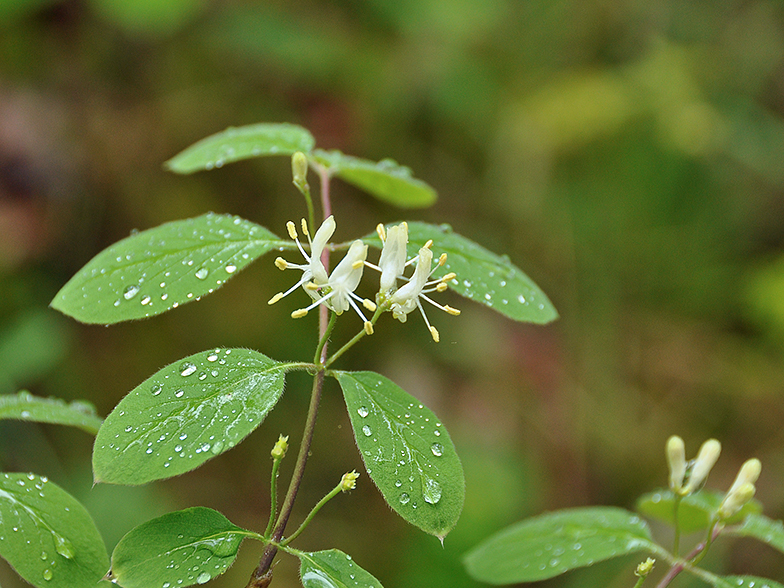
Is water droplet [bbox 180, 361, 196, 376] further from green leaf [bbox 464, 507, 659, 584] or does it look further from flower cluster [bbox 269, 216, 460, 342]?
green leaf [bbox 464, 507, 659, 584]

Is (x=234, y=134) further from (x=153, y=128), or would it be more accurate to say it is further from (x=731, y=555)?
(x=731, y=555)

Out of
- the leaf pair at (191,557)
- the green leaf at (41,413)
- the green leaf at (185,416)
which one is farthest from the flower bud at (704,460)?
the green leaf at (41,413)

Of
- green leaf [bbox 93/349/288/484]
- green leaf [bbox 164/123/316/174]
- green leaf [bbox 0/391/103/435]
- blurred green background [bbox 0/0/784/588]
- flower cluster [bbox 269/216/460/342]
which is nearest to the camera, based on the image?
green leaf [bbox 93/349/288/484]

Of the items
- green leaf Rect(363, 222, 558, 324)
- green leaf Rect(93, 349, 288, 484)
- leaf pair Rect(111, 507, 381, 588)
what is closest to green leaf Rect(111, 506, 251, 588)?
leaf pair Rect(111, 507, 381, 588)

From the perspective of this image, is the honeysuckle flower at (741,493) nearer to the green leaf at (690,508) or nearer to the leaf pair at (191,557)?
the green leaf at (690,508)

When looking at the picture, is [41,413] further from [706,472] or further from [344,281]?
[706,472]

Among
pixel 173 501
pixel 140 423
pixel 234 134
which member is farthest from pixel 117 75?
pixel 140 423

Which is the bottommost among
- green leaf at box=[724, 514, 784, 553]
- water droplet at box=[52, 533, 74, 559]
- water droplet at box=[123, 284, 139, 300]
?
green leaf at box=[724, 514, 784, 553]

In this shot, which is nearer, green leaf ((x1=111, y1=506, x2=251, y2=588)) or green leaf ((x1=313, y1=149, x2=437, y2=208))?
green leaf ((x1=111, y1=506, x2=251, y2=588))
